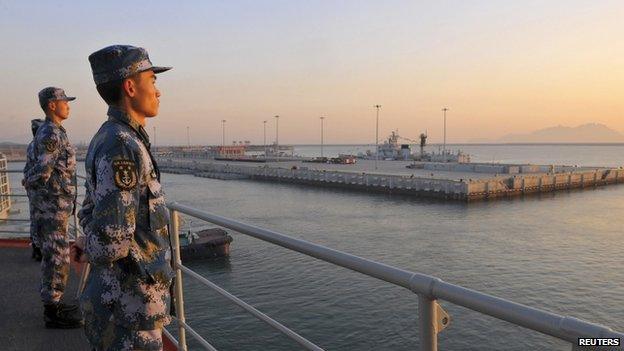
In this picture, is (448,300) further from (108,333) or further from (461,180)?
(461,180)

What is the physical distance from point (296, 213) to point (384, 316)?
2332 cm

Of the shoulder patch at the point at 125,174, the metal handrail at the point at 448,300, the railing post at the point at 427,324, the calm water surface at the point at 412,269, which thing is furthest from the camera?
the calm water surface at the point at 412,269

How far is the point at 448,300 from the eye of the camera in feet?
4.01

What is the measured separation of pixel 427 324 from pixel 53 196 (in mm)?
3711

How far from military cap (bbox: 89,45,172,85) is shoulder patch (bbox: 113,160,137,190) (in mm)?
434

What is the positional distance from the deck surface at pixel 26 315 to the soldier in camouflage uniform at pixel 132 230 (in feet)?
6.96

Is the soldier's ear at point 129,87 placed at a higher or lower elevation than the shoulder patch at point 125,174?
higher

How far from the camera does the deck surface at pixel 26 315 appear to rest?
3.75m

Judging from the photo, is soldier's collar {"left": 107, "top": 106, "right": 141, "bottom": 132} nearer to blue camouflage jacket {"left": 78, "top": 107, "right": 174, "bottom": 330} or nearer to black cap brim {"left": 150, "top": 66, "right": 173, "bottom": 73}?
blue camouflage jacket {"left": 78, "top": 107, "right": 174, "bottom": 330}

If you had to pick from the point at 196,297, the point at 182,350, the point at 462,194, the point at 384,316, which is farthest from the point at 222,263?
the point at 462,194

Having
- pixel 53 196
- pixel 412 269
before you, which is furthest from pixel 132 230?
pixel 412 269

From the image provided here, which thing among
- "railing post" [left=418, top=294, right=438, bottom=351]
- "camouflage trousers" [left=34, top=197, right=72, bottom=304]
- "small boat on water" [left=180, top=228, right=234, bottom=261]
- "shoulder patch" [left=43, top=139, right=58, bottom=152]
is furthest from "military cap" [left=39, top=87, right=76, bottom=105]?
"small boat on water" [left=180, top=228, right=234, bottom=261]

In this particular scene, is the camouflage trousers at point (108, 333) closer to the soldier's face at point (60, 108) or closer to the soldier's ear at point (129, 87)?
the soldier's ear at point (129, 87)

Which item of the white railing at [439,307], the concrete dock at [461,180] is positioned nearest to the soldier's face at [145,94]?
the white railing at [439,307]
